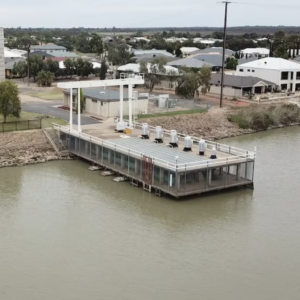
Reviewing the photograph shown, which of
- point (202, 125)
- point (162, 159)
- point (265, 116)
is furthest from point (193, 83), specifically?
point (162, 159)

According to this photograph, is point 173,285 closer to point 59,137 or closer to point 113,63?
point 59,137

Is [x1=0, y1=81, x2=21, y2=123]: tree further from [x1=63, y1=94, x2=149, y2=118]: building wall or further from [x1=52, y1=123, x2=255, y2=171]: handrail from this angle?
[x1=52, y1=123, x2=255, y2=171]: handrail

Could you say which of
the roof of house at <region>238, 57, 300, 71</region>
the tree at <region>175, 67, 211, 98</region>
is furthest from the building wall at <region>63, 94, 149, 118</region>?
the roof of house at <region>238, 57, 300, 71</region>

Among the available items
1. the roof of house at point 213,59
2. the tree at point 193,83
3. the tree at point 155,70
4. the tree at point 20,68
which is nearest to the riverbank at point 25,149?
the tree at point 193,83

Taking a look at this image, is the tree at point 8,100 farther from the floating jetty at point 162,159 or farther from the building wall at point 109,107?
the building wall at point 109,107

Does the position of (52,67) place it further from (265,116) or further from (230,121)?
(265,116)
